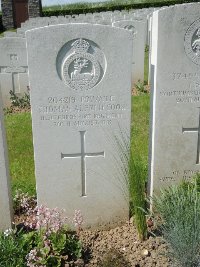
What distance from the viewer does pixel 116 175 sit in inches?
150

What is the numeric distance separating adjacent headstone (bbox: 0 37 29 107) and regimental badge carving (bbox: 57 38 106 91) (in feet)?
14.0

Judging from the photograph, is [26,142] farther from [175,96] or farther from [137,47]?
[137,47]

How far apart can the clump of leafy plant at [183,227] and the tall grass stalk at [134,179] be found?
0.73ft

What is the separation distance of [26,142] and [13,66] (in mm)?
2132

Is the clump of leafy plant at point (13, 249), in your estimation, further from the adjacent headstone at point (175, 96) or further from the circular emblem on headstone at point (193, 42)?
the circular emblem on headstone at point (193, 42)

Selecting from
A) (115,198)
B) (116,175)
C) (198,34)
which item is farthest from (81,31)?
(115,198)

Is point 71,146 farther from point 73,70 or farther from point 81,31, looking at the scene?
point 81,31

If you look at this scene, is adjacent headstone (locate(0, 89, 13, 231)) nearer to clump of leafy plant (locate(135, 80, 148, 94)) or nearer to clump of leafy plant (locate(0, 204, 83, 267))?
clump of leafy plant (locate(0, 204, 83, 267))

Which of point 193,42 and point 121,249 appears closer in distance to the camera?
point 121,249

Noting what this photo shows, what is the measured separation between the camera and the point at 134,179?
11.0ft

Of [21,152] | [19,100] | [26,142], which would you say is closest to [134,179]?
[21,152]

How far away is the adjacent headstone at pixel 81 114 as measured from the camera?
11.0 ft

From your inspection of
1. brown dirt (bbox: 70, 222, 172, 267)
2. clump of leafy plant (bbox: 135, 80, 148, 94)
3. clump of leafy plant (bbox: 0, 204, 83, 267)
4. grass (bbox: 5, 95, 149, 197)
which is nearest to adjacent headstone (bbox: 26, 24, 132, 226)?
brown dirt (bbox: 70, 222, 172, 267)

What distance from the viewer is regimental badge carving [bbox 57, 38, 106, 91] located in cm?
337
